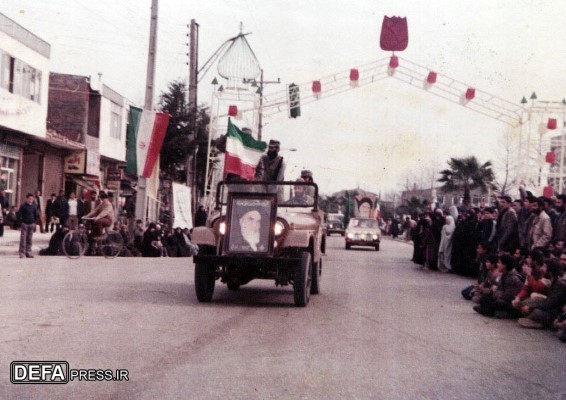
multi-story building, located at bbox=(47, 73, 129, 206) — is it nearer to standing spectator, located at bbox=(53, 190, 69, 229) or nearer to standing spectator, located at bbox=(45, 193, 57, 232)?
standing spectator, located at bbox=(45, 193, 57, 232)

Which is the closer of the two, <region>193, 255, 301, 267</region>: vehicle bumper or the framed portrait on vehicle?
<region>193, 255, 301, 267</region>: vehicle bumper

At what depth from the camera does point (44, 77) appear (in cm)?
3484

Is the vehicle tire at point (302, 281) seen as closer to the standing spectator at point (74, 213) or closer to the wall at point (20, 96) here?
the standing spectator at point (74, 213)

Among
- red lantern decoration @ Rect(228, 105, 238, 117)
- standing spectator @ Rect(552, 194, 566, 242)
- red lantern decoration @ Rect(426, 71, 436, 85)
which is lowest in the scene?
standing spectator @ Rect(552, 194, 566, 242)

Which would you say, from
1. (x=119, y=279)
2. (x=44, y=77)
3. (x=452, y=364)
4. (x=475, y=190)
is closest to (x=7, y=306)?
(x=119, y=279)

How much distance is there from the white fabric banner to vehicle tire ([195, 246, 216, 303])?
15354mm

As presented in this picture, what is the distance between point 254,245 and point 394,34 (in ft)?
41.4

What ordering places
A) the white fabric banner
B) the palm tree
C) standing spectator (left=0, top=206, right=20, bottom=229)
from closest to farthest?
the white fabric banner, standing spectator (left=0, top=206, right=20, bottom=229), the palm tree

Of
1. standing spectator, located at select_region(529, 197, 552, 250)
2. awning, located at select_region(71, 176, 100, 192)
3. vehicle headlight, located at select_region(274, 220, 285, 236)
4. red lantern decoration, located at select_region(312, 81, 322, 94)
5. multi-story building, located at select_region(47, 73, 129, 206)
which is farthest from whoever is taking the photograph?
awning, located at select_region(71, 176, 100, 192)

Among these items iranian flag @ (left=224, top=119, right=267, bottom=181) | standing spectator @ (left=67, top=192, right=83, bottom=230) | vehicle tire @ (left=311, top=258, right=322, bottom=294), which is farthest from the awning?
vehicle tire @ (left=311, top=258, right=322, bottom=294)

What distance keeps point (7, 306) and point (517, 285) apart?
7318 mm

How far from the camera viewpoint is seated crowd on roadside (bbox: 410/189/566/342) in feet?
36.0

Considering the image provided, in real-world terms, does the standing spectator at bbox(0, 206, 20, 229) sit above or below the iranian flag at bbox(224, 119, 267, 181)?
below

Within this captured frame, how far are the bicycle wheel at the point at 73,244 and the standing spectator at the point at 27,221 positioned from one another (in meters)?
0.89
